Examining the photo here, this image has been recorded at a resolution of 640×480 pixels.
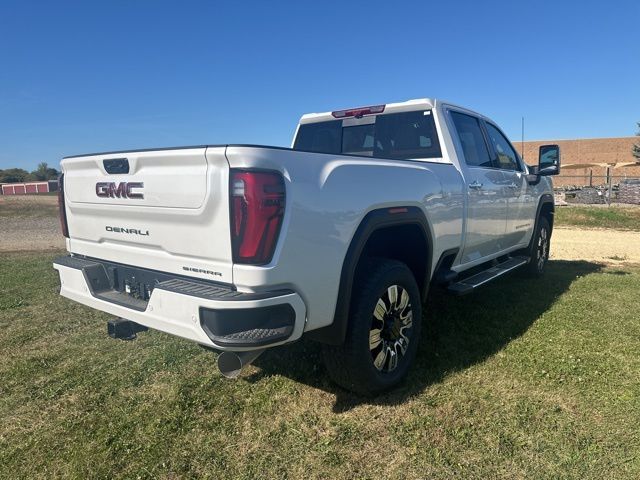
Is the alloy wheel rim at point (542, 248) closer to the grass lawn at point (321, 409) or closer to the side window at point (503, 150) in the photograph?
the side window at point (503, 150)

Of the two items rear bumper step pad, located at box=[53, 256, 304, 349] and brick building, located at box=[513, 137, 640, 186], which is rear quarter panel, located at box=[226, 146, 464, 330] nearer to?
rear bumper step pad, located at box=[53, 256, 304, 349]

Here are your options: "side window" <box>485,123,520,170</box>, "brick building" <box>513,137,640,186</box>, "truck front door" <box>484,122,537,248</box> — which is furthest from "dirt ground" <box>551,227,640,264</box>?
"brick building" <box>513,137,640,186</box>

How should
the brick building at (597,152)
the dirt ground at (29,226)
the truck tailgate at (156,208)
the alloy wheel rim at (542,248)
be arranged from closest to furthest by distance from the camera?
the truck tailgate at (156,208)
the alloy wheel rim at (542,248)
the dirt ground at (29,226)
the brick building at (597,152)

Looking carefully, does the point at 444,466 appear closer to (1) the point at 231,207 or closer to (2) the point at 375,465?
(2) the point at 375,465

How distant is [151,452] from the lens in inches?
107

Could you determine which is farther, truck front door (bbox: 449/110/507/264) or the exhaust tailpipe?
truck front door (bbox: 449/110/507/264)

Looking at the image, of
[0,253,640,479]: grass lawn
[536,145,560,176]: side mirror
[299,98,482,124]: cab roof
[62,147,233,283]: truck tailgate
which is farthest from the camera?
[536,145,560,176]: side mirror

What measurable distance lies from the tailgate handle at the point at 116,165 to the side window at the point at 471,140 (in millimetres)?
2944

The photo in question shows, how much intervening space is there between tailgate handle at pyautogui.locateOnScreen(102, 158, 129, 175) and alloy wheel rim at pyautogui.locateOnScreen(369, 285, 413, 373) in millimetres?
1766

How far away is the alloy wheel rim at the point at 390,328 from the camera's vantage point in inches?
124

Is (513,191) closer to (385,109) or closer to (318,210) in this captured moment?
(385,109)

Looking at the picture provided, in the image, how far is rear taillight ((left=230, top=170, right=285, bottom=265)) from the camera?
2.33 m

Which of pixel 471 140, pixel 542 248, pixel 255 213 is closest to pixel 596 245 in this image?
pixel 542 248

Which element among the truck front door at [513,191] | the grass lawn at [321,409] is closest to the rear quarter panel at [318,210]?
the grass lawn at [321,409]
